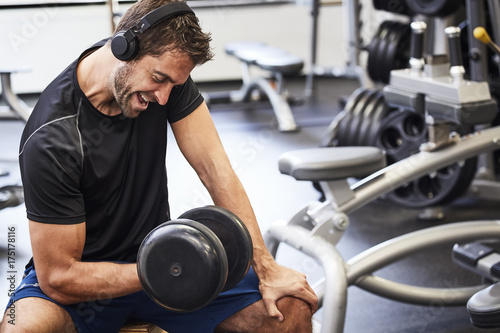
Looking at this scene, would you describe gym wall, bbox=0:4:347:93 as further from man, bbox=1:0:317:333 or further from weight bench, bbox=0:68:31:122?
man, bbox=1:0:317:333

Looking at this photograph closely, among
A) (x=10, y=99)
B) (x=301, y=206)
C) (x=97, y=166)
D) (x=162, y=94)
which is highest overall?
(x=162, y=94)

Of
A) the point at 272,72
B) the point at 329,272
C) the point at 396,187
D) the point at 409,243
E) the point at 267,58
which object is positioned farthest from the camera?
the point at 272,72

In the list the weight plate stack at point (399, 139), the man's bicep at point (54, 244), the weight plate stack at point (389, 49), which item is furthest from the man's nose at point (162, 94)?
the weight plate stack at point (389, 49)

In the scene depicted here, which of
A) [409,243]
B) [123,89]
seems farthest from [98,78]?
[409,243]

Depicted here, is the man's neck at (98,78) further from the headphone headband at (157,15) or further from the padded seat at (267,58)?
the padded seat at (267,58)

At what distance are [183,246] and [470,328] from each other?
1.35 m

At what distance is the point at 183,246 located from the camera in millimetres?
1183

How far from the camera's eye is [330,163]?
1.96m

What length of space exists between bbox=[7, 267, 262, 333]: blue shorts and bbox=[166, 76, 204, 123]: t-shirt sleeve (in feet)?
1.44

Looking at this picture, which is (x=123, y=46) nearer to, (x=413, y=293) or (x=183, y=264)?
(x=183, y=264)

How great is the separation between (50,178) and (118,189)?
205mm

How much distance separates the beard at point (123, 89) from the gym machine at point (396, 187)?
738mm

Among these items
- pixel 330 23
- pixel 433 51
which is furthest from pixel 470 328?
pixel 330 23

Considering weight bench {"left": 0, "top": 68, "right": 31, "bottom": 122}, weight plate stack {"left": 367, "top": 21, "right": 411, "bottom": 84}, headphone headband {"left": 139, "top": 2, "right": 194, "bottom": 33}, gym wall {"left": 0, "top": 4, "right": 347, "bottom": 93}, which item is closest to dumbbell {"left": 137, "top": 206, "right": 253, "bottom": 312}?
headphone headband {"left": 139, "top": 2, "right": 194, "bottom": 33}
